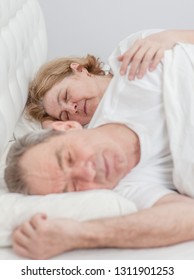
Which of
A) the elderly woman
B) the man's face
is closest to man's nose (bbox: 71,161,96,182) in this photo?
the man's face

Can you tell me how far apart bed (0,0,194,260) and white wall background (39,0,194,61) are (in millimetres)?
330

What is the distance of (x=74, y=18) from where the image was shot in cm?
260

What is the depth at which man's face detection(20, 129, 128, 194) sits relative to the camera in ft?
3.95

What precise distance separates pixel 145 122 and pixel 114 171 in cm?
21

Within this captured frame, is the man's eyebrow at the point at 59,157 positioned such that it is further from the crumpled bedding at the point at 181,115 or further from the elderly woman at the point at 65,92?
the elderly woman at the point at 65,92

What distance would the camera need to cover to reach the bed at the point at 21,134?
111 cm

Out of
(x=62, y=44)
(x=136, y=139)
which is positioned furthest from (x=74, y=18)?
(x=136, y=139)

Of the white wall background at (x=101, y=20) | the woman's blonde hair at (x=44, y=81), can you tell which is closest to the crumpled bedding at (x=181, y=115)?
the woman's blonde hair at (x=44, y=81)

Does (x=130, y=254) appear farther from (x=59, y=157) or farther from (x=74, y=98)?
(x=74, y=98)

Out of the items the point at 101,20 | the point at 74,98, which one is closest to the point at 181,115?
the point at 74,98

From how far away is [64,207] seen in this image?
114 centimetres
